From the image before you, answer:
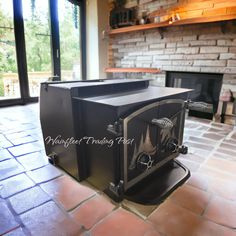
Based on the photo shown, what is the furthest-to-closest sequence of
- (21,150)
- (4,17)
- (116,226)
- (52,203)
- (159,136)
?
(4,17) → (21,150) → (159,136) → (52,203) → (116,226)

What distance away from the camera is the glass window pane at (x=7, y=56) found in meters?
3.77

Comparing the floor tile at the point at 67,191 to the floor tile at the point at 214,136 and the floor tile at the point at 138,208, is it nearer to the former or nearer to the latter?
the floor tile at the point at 138,208

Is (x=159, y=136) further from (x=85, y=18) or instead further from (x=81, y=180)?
(x=85, y=18)

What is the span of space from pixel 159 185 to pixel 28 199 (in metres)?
0.94

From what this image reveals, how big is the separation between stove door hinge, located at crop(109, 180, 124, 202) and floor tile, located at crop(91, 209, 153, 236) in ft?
0.35

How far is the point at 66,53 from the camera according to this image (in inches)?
186

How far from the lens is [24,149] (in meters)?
2.09

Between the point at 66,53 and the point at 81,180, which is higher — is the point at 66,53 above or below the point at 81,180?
above

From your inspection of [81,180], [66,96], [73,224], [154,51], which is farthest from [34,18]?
[73,224]

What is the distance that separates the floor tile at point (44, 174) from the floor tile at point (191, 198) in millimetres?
950

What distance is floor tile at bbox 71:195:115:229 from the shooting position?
1.16m

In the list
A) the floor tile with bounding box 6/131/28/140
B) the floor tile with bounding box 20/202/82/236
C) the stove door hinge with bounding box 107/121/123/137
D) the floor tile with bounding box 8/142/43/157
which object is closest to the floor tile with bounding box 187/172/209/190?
the stove door hinge with bounding box 107/121/123/137

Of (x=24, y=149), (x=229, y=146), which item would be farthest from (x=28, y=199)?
(x=229, y=146)

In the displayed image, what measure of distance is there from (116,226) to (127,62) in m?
3.84
